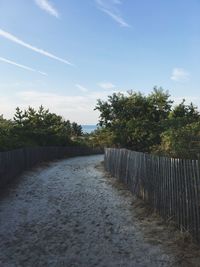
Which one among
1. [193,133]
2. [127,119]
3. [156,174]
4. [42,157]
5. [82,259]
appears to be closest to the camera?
[82,259]

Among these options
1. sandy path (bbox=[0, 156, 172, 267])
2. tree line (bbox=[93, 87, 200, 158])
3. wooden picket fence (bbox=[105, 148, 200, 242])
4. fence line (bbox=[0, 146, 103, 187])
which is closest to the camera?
sandy path (bbox=[0, 156, 172, 267])

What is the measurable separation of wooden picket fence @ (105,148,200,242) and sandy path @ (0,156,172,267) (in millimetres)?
740

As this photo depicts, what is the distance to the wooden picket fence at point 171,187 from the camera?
8.45 metres

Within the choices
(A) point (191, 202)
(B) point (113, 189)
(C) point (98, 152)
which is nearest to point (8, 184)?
(B) point (113, 189)

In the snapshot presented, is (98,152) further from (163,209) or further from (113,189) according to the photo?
(163,209)

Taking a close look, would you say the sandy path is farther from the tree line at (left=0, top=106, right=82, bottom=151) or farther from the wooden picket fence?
the tree line at (left=0, top=106, right=82, bottom=151)

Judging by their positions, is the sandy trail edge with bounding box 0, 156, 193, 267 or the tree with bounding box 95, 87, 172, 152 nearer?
the sandy trail edge with bounding box 0, 156, 193, 267

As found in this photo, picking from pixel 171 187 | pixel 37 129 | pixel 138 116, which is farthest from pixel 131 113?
pixel 171 187

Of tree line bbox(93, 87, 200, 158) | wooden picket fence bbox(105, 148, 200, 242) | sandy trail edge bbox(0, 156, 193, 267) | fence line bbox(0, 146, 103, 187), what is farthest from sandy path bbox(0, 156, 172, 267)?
tree line bbox(93, 87, 200, 158)

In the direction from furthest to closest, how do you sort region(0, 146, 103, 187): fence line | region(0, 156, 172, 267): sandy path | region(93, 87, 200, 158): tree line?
region(93, 87, 200, 158): tree line
region(0, 146, 103, 187): fence line
region(0, 156, 172, 267): sandy path

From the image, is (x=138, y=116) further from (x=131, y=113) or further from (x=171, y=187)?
(x=171, y=187)

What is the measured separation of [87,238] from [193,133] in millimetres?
8863

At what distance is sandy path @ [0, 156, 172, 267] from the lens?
24.9 feet

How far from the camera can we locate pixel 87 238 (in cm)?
895
